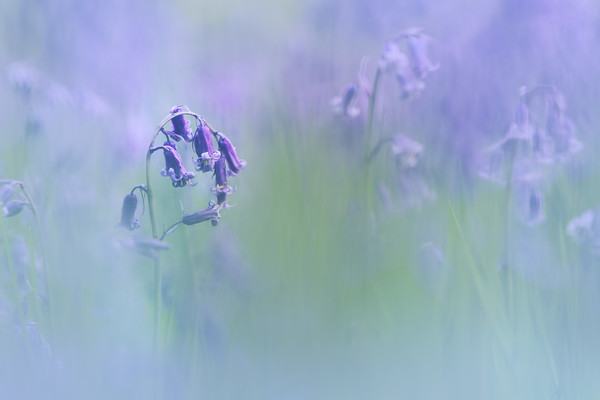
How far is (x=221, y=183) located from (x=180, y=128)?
13 centimetres

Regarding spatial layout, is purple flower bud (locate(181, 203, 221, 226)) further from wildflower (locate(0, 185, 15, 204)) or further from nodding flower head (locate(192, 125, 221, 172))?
wildflower (locate(0, 185, 15, 204))

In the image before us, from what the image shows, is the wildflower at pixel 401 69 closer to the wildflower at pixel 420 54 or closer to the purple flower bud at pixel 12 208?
Answer: the wildflower at pixel 420 54

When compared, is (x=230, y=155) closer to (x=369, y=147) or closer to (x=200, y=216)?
(x=200, y=216)

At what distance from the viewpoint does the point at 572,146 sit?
4.28 feet

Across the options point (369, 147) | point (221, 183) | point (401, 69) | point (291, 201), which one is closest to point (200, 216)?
point (221, 183)

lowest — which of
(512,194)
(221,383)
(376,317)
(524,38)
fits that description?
(221,383)

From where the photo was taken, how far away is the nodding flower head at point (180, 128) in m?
1.16

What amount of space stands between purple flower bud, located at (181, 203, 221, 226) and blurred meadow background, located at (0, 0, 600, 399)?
5 centimetres

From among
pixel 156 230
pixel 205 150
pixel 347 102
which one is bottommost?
pixel 156 230

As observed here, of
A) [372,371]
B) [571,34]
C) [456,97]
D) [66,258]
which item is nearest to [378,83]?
[456,97]

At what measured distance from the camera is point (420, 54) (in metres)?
1.24

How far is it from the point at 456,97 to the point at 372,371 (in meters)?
0.59

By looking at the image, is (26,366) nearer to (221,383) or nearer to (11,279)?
(11,279)

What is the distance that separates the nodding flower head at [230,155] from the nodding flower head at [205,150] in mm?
24
